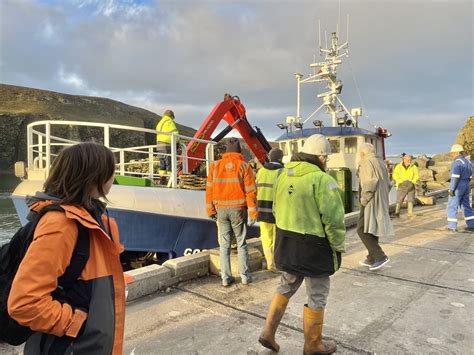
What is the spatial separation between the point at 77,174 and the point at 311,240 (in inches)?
68.4

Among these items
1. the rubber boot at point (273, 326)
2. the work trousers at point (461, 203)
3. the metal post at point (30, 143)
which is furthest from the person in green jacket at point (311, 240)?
the work trousers at point (461, 203)

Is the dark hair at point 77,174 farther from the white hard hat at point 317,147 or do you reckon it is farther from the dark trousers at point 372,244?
the dark trousers at point 372,244

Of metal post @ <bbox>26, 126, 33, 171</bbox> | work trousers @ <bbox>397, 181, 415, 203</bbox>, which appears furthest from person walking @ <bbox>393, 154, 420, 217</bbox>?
metal post @ <bbox>26, 126, 33, 171</bbox>

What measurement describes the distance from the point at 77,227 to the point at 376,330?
278 cm

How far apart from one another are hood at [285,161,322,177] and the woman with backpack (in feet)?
5.12

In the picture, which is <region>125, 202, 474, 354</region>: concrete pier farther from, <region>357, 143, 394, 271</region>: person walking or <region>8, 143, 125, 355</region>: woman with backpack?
<region>8, 143, 125, 355</region>: woman with backpack

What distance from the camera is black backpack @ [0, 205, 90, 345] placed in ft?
4.39

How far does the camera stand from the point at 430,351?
9.16 ft

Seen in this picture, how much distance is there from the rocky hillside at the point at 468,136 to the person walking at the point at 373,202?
4723cm

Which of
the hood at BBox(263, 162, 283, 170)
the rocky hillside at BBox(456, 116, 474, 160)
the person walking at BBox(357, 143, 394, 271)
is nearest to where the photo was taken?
the person walking at BBox(357, 143, 394, 271)

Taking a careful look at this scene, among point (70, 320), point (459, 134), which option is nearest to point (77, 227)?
point (70, 320)

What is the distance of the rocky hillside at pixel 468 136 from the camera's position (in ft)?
146

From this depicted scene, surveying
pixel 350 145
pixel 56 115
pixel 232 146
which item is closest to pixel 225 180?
pixel 232 146

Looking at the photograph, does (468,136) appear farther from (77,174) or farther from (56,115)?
(56,115)
